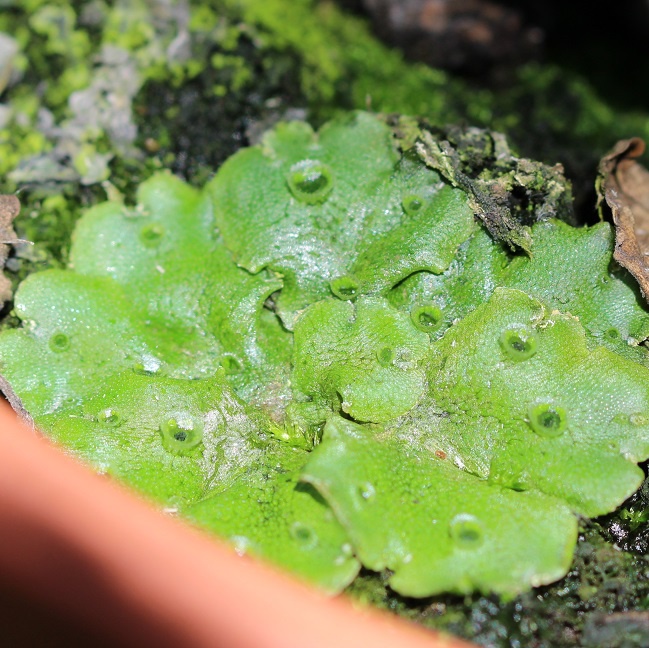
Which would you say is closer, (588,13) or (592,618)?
(592,618)

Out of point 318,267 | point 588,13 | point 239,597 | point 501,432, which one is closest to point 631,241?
point 501,432

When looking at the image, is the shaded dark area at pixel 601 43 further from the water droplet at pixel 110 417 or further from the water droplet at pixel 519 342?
the water droplet at pixel 110 417

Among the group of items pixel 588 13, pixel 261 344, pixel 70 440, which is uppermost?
pixel 588 13

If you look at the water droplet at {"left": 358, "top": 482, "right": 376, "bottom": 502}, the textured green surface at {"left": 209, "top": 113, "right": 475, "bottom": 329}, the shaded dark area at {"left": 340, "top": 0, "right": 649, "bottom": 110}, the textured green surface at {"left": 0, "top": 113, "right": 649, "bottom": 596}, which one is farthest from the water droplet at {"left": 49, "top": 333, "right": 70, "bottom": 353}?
the shaded dark area at {"left": 340, "top": 0, "right": 649, "bottom": 110}

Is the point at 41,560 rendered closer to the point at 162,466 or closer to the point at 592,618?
the point at 162,466

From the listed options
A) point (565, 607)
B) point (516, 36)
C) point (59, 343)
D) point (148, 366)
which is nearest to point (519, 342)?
point (565, 607)

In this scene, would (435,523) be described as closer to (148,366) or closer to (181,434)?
(181,434)

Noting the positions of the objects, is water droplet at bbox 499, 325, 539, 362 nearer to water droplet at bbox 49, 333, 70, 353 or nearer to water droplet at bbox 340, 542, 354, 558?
water droplet at bbox 340, 542, 354, 558
